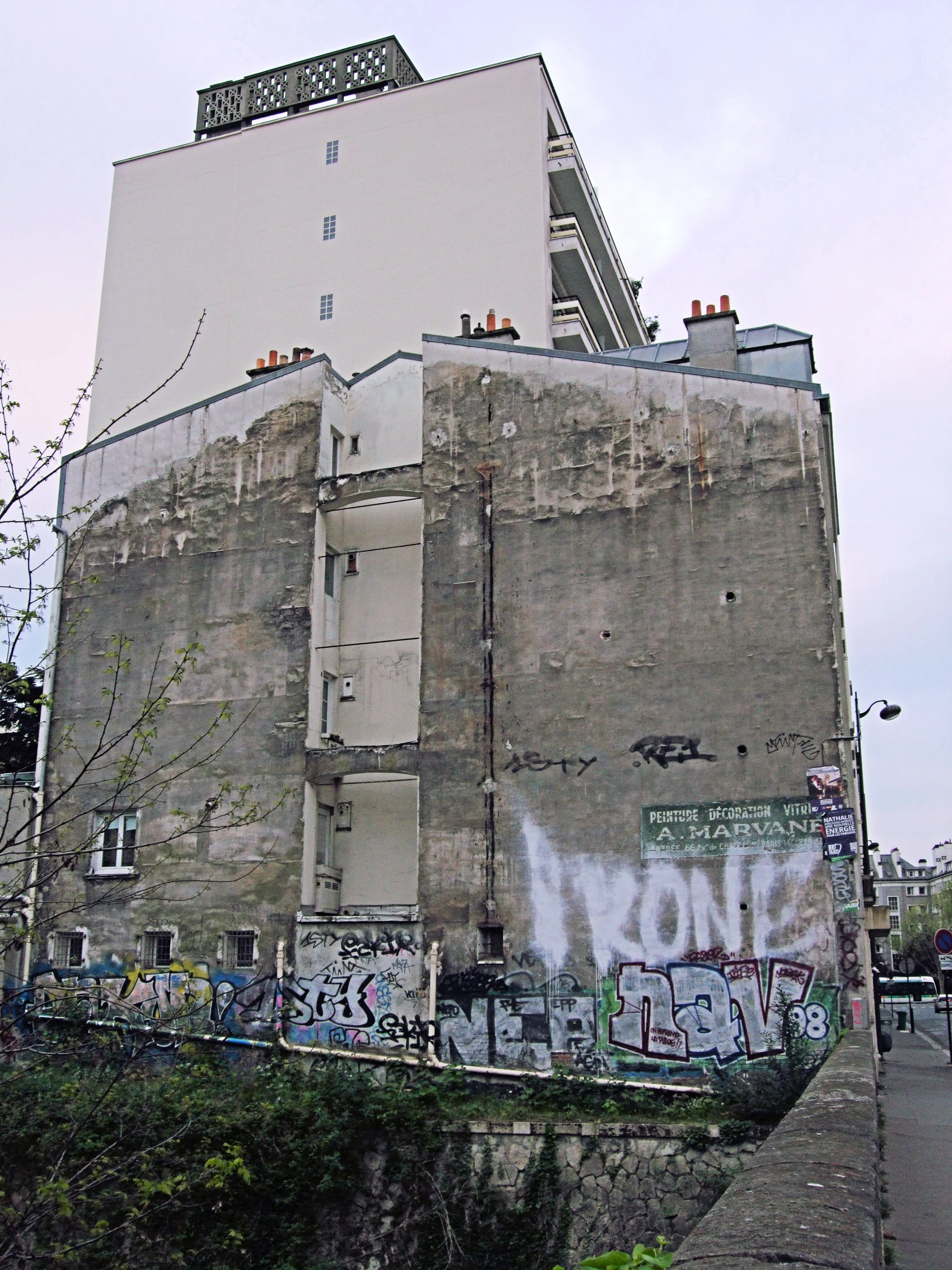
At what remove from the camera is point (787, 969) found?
766 inches

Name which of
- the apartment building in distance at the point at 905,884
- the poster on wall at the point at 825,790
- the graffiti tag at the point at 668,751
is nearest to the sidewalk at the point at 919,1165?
the poster on wall at the point at 825,790

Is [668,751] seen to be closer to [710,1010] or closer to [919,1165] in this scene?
[710,1010]

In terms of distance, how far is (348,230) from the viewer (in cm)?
3616

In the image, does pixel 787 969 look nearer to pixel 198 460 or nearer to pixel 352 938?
pixel 352 938

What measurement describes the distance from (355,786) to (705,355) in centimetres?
1271

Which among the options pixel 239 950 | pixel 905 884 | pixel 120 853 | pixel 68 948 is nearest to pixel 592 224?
pixel 120 853

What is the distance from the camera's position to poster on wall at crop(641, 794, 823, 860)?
1998 centimetres

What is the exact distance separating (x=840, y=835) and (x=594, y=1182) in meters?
7.23

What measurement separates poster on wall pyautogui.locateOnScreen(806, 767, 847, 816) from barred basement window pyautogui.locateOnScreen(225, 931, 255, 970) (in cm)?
1180

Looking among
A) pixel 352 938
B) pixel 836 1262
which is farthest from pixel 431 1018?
pixel 836 1262

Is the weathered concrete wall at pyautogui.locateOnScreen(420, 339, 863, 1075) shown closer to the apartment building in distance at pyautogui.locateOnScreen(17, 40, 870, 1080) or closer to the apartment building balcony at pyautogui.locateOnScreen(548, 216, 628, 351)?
the apartment building in distance at pyautogui.locateOnScreen(17, 40, 870, 1080)

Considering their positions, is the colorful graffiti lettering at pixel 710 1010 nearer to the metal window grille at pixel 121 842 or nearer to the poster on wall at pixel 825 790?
the poster on wall at pixel 825 790

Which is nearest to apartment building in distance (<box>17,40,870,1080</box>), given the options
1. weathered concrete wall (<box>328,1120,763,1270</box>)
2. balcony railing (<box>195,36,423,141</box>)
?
weathered concrete wall (<box>328,1120,763,1270</box>)

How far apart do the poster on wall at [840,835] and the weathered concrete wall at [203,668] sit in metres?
10.8
